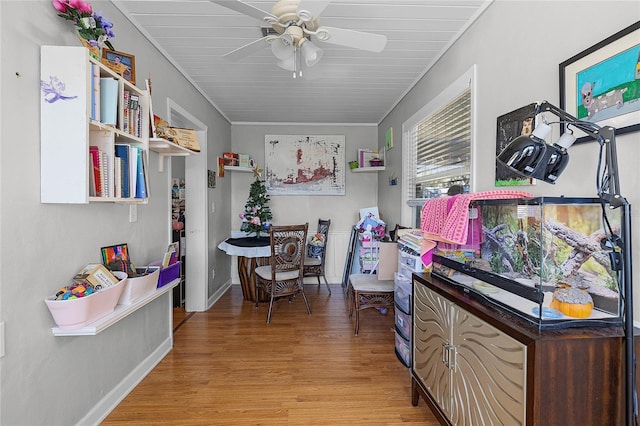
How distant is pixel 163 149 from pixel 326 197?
2721mm

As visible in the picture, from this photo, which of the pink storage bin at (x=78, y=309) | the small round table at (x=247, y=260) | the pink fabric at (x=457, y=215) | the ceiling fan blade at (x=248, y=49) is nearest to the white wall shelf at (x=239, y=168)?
the small round table at (x=247, y=260)

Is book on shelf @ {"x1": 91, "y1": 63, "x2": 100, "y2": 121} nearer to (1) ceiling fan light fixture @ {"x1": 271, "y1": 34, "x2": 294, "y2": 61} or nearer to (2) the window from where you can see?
(1) ceiling fan light fixture @ {"x1": 271, "y1": 34, "x2": 294, "y2": 61}

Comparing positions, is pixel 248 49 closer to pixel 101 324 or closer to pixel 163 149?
pixel 163 149

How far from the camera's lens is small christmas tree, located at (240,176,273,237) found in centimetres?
409

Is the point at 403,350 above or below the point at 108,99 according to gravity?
below

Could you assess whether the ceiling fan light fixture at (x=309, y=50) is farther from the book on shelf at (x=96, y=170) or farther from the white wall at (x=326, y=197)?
the white wall at (x=326, y=197)

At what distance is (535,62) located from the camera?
149cm

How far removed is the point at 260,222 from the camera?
4.11m

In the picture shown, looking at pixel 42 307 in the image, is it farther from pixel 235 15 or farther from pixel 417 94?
pixel 417 94

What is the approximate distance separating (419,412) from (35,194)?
2257mm

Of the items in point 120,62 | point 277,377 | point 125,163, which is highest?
point 120,62

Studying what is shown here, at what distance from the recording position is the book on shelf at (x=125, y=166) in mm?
1622

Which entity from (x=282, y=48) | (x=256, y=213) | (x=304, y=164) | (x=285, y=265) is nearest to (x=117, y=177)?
(x=282, y=48)

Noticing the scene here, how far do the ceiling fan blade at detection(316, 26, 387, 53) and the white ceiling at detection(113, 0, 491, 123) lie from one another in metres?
0.30
